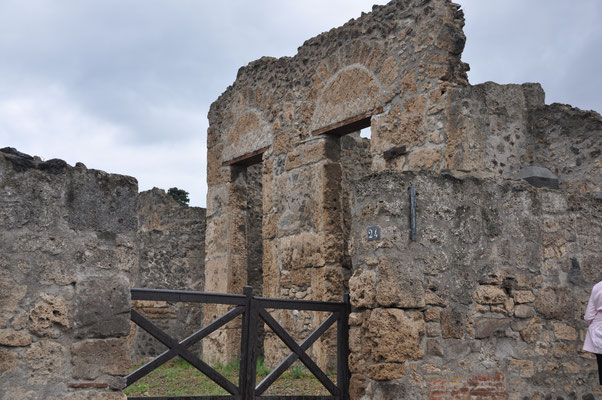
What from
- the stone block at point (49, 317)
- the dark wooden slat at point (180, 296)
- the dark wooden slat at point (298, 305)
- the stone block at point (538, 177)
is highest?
the stone block at point (538, 177)

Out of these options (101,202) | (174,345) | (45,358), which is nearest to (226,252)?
(174,345)

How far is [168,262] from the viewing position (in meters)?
10.3

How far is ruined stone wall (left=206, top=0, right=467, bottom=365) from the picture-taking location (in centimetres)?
705

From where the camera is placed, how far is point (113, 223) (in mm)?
3385

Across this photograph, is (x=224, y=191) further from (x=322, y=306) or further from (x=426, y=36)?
(x=322, y=306)

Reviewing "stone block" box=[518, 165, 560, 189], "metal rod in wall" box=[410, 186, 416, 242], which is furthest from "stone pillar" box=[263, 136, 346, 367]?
"metal rod in wall" box=[410, 186, 416, 242]

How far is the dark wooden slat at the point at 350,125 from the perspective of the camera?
7.69 metres

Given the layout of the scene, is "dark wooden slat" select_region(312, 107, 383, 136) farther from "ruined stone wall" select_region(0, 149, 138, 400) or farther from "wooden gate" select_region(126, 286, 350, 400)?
"ruined stone wall" select_region(0, 149, 138, 400)

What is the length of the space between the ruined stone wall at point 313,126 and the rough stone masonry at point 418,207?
22mm

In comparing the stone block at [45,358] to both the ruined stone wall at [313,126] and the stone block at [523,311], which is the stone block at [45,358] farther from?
the ruined stone wall at [313,126]

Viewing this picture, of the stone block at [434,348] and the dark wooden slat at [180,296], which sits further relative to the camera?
the stone block at [434,348]

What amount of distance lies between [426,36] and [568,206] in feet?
8.86

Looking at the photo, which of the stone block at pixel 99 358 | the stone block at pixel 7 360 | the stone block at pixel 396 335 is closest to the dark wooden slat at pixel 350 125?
the stone block at pixel 396 335

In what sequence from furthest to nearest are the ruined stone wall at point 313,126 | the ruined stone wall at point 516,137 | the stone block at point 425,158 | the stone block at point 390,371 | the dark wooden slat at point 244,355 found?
the ruined stone wall at point 313,126, the stone block at point 425,158, the ruined stone wall at point 516,137, the dark wooden slat at point 244,355, the stone block at point 390,371
